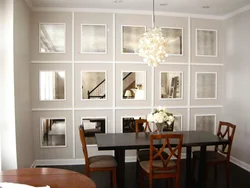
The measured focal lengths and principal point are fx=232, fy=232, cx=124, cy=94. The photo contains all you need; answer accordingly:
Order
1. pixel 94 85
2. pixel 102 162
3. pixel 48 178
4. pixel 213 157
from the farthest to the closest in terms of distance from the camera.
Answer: pixel 94 85 < pixel 213 157 < pixel 102 162 < pixel 48 178

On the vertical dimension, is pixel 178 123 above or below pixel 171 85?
below

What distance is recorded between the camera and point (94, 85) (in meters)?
4.41

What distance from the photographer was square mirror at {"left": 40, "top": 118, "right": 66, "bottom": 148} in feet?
Answer: 14.2

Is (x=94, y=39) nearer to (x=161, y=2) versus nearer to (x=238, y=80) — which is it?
(x=161, y=2)

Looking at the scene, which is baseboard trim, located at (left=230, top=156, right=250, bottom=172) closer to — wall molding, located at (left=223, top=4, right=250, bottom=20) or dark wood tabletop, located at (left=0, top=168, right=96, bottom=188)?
wall molding, located at (left=223, top=4, right=250, bottom=20)

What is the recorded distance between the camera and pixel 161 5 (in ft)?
13.5

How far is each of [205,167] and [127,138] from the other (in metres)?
1.21

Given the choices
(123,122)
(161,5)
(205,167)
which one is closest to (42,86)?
(123,122)

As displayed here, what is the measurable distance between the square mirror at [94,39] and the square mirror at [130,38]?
0.36 meters

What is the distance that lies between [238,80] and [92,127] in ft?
9.50

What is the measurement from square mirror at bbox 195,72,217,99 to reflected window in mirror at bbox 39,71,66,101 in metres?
2.66

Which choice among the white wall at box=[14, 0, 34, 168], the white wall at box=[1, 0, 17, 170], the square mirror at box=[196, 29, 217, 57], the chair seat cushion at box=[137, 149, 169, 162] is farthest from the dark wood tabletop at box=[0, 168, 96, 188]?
the square mirror at box=[196, 29, 217, 57]

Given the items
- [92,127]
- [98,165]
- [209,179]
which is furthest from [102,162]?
[209,179]

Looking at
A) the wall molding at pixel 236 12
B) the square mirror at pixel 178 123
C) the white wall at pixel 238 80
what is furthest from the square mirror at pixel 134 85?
the wall molding at pixel 236 12
